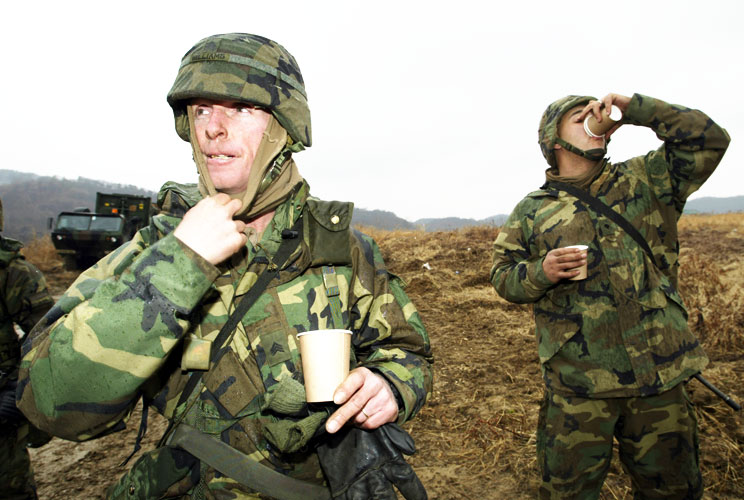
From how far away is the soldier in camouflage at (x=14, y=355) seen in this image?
304 centimetres

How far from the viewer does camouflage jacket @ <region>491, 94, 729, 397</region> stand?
8.45 ft

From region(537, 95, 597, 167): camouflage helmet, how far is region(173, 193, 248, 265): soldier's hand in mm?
2525

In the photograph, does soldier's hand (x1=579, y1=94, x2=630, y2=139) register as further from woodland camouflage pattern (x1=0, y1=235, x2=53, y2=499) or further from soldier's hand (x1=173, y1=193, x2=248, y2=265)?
woodland camouflage pattern (x1=0, y1=235, x2=53, y2=499)

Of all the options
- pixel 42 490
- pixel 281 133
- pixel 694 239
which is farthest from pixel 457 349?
pixel 694 239

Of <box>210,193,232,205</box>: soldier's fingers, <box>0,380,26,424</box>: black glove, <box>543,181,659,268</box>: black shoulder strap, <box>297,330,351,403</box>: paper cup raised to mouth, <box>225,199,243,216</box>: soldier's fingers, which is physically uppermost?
<box>543,181,659,268</box>: black shoulder strap

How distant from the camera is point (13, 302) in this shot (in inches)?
137

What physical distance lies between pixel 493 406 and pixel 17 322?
4.44 metres

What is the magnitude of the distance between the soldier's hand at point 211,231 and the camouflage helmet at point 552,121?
8.28 feet

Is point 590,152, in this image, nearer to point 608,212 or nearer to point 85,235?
point 608,212

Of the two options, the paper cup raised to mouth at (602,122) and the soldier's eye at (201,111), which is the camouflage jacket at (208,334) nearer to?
the soldier's eye at (201,111)

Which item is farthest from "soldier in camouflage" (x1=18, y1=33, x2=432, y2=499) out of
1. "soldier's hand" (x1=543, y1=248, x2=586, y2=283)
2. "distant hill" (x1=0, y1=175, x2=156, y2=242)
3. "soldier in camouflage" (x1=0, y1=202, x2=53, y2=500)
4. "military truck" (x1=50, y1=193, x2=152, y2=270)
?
"distant hill" (x1=0, y1=175, x2=156, y2=242)

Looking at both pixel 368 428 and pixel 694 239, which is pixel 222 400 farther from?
pixel 694 239

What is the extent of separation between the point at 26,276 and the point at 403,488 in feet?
12.0

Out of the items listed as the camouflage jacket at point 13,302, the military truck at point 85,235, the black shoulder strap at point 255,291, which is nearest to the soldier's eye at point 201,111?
the black shoulder strap at point 255,291
